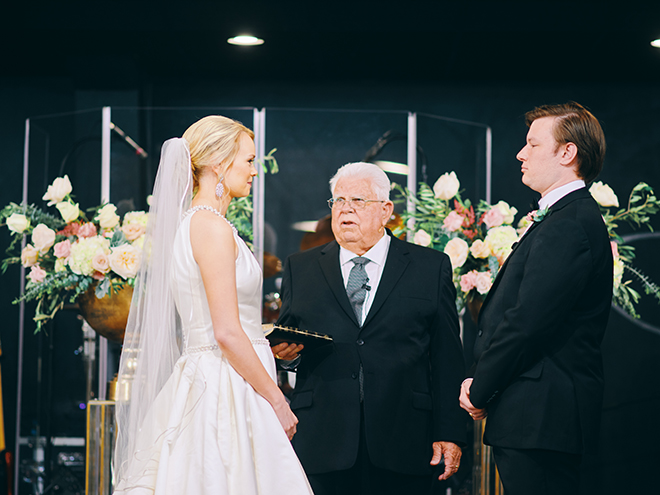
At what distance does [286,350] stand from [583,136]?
1157 millimetres

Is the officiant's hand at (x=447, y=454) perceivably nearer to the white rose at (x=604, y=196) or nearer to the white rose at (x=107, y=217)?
the white rose at (x=604, y=196)

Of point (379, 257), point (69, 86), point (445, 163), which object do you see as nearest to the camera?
point (379, 257)

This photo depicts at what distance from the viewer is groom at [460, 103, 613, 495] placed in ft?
6.49

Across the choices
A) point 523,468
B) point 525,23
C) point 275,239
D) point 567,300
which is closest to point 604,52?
point 525,23

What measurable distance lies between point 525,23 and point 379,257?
6.82 ft

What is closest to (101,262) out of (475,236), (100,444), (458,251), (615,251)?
(100,444)

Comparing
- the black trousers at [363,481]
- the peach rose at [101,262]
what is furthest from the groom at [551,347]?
the peach rose at [101,262]

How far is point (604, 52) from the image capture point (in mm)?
4312

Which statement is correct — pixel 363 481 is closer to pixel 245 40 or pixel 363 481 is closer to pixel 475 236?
pixel 475 236

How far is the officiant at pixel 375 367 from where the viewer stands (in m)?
2.35

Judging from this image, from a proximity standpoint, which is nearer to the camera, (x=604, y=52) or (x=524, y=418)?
(x=524, y=418)

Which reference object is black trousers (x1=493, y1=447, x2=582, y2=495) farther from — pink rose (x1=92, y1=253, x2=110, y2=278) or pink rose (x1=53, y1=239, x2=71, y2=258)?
pink rose (x1=53, y1=239, x2=71, y2=258)

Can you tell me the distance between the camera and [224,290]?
73.2 inches

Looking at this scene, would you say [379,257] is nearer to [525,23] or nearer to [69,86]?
[525,23]
